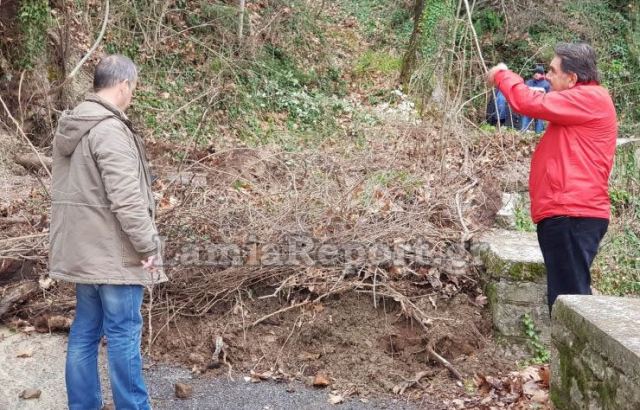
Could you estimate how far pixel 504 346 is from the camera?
4684mm

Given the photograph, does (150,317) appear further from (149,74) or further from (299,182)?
(149,74)

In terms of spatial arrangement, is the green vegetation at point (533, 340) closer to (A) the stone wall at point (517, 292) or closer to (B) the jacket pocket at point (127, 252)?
(A) the stone wall at point (517, 292)

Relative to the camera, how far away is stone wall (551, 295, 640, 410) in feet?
8.73

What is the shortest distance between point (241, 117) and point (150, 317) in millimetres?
7470

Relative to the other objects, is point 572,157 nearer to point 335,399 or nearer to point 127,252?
point 335,399

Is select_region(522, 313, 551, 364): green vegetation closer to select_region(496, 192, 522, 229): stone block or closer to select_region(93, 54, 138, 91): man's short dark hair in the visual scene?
select_region(496, 192, 522, 229): stone block

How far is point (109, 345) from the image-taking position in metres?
3.29

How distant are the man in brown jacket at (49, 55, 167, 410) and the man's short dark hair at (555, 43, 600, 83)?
2493 millimetres

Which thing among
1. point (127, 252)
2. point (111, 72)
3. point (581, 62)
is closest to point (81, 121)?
point (111, 72)

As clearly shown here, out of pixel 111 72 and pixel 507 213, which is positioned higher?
pixel 111 72

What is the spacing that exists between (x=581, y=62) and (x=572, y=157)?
0.56 meters

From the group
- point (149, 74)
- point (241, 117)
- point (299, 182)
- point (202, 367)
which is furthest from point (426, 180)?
point (149, 74)

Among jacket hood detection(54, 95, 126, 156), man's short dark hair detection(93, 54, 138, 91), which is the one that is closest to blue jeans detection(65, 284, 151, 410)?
jacket hood detection(54, 95, 126, 156)

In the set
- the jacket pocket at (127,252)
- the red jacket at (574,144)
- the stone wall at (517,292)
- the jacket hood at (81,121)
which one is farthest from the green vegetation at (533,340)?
the jacket hood at (81,121)
